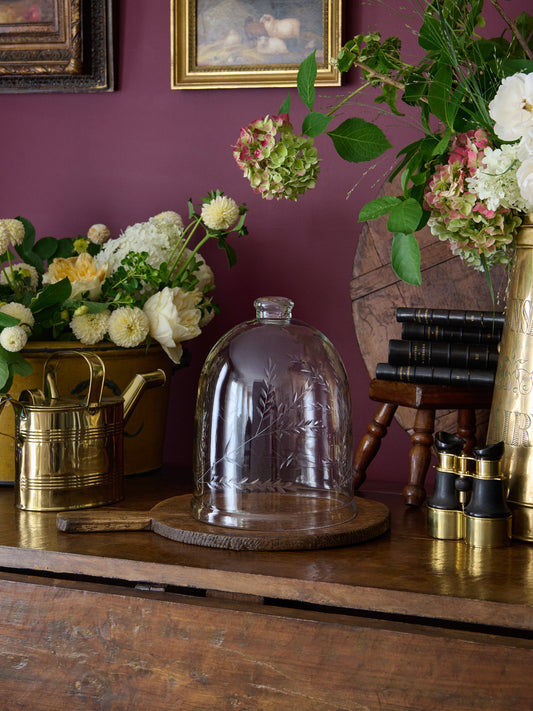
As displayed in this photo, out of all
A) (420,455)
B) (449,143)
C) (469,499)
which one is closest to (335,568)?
(469,499)

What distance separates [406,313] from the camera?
1238 millimetres

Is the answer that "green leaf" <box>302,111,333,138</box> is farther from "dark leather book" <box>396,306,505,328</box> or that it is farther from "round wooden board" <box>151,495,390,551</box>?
"round wooden board" <box>151,495,390,551</box>

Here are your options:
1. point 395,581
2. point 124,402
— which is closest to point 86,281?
point 124,402

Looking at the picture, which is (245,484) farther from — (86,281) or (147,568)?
(86,281)

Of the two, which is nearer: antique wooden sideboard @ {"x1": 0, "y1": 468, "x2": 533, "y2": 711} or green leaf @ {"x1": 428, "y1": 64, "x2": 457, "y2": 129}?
antique wooden sideboard @ {"x1": 0, "y1": 468, "x2": 533, "y2": 711}

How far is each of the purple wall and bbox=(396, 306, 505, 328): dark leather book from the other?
279 mm

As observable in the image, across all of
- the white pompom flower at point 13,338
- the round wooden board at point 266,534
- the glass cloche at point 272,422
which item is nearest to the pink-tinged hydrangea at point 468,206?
the glass cloche at point 272,422

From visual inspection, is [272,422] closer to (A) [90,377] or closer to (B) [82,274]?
(A) [90,377]

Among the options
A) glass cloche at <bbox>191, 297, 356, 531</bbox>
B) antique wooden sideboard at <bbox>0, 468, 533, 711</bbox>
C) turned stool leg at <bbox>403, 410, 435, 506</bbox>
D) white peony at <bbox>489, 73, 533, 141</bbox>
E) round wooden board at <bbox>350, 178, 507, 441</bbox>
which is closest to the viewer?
antique wooden sideboard at <bbox>0, 468, 533, 711</bbox>

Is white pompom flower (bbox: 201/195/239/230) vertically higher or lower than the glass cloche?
higher

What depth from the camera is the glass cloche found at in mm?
1135

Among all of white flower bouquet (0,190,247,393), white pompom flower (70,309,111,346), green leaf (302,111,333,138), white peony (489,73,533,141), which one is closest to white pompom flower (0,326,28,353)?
white flower bouquet (0,190,247,393)

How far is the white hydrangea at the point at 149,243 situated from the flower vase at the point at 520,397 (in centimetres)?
59

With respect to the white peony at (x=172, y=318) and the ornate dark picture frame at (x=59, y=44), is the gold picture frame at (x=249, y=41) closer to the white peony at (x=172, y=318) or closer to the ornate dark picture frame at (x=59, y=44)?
the ornate dark picture frame at (x=59, y=44)
